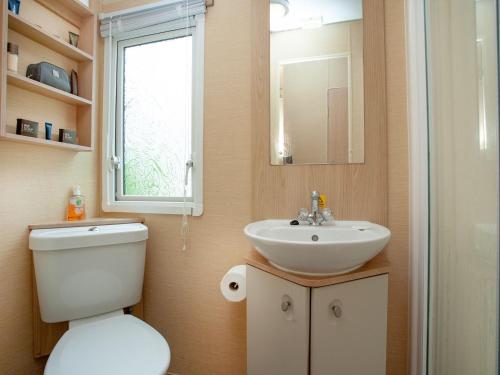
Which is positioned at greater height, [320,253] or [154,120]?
[154,120]

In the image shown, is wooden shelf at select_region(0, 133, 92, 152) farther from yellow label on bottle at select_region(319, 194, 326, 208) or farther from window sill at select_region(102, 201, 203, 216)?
yellow label on bottle at select_region(319, 194, 326, 208)

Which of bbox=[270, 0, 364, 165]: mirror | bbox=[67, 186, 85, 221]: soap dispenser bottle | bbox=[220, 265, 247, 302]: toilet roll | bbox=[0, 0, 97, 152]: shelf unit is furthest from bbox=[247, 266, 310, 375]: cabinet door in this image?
bbox=[0, 0, 97, 152]: shelf unit

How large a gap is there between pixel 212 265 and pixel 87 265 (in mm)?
552

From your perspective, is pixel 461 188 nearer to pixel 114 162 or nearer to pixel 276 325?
pixel 276 325

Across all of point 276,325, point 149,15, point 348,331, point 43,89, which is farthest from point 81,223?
point 348,331

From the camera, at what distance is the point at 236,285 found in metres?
1.13

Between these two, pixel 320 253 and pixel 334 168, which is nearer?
pixel 320 253

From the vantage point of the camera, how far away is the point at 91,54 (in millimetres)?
1362

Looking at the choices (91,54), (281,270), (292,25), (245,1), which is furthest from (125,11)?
(281,270)

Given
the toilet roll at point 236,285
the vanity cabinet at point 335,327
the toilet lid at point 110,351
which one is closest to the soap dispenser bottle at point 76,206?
the toilet lid at point 110,351

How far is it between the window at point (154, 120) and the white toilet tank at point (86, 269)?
0.28 meters

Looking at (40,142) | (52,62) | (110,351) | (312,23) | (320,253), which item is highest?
(312,23)

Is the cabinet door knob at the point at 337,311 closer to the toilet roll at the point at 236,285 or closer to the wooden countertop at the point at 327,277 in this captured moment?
the wooden countertop at the point at 327,277

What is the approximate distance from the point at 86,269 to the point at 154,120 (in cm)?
84
